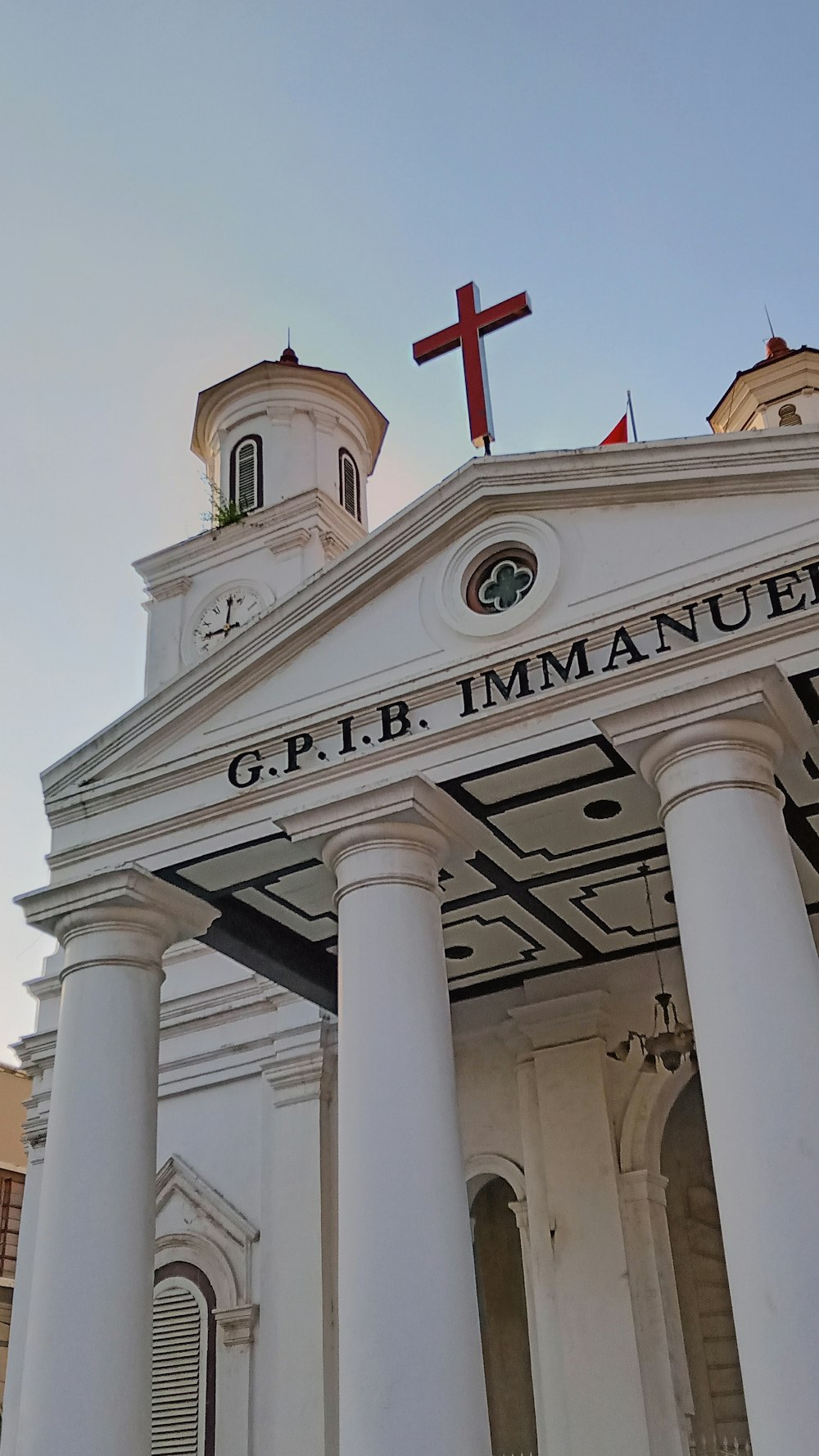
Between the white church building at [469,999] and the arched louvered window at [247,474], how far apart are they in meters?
8.97

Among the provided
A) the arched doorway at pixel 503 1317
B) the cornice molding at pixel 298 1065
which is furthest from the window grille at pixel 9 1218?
the arched doorway at pixel 503 1317

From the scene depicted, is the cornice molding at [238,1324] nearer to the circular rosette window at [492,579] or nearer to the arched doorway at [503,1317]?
the arched doorway at [503,1317]

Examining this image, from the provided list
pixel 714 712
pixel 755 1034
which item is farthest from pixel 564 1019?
pixel 755 1034

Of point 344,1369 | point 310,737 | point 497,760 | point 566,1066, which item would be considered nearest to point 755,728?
point 497,760

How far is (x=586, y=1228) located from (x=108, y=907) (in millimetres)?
5822

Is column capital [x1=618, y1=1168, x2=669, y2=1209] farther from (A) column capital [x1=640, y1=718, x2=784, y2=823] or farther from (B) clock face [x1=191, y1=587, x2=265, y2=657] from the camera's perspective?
(B) clock face [x1=191, y1=587, x2=265, y2=657]

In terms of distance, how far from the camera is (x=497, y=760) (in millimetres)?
10727

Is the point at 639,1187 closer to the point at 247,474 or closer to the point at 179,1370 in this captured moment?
the point at 179,1370

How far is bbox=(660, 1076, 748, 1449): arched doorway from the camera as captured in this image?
46.4 feet

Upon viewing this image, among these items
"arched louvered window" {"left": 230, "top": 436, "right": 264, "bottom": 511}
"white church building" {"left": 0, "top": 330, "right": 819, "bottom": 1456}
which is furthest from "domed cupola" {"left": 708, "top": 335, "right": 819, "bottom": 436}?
"white church building" {"left": 0, "top": 330, "right": 819, "bottom": 1456}

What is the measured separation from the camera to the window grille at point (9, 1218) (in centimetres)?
2486

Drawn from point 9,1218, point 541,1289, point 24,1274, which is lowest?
point 541,1289

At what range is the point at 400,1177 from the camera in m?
9.72

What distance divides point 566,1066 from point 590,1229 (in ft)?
5.40
